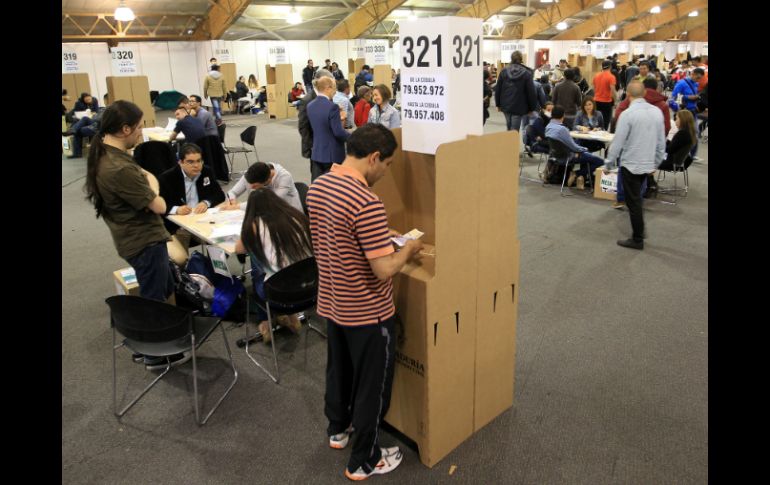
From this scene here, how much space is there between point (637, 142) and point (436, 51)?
3.10m

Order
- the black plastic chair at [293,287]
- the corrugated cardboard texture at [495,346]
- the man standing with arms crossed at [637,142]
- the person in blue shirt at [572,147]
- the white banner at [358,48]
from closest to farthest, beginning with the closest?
the corrugated cardboard texture at [495,346] → the black plastic chair at [293,287] → the man standing with arms crossed at [637,142] → the person in blue shirt at [572,147] → the white banner at [358,48]

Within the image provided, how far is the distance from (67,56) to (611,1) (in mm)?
14667

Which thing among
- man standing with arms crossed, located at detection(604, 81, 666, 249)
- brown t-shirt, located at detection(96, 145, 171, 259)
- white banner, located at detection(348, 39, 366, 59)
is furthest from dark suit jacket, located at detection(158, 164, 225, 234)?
white banner, located at detection(348, 39, 366, 59)

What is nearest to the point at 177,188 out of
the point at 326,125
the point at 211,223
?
the point at 211,223

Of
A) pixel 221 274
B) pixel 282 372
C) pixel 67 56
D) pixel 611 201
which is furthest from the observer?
pixel 67 56

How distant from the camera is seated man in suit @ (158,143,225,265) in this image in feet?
13.5

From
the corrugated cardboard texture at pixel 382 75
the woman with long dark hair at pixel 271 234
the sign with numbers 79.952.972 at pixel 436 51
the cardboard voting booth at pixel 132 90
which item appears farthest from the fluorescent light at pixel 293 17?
the sign with numbers 79.952.972 at pixel 436 51

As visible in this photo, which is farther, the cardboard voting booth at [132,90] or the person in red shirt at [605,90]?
the cardboard voting booth at [132,90]

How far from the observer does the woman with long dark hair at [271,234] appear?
3164 millimetres

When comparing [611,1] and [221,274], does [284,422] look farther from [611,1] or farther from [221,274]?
[611,1]

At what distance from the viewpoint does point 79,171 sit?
930 cm

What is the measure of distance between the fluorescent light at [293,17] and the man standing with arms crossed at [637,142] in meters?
14.1

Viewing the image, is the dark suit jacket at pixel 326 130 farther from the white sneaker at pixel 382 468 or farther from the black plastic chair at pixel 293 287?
the white sneaker at pixel 382 468
